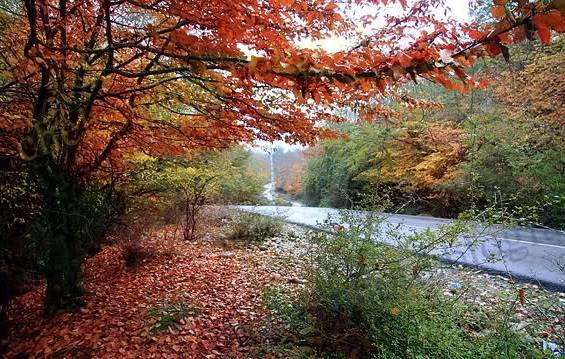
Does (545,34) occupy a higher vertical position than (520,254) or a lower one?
higher

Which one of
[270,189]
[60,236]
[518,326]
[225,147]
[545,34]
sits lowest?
[518,326]

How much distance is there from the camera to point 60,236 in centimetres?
400

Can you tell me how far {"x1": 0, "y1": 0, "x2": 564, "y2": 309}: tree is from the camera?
8.80ft

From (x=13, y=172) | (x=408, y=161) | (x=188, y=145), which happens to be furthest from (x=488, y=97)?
(x=13, y=172)

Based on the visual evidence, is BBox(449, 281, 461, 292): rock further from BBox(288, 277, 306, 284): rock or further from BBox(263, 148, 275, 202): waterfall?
BBox(263, 148, 275, 202): waterfall

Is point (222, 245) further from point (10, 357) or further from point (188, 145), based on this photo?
point (10, 357)

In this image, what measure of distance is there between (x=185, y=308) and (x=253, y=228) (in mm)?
4191

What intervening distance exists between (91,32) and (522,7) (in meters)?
4.13

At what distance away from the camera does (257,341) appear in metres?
3.56

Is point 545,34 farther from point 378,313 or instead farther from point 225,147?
point 225,147

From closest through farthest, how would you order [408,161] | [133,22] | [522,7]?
[522,7] < [133,22] < [408,161]

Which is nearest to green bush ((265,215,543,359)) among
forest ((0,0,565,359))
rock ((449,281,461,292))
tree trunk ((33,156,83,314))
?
forest ((0,0,565,359))

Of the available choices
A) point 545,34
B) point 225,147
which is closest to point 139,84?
point 225,147

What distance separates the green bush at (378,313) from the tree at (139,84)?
5.39 ft
